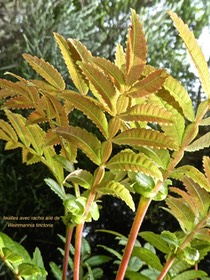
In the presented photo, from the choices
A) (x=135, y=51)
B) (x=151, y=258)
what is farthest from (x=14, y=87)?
(x=151, y=258)

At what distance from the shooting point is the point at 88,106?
0.41m

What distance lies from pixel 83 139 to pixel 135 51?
10cm

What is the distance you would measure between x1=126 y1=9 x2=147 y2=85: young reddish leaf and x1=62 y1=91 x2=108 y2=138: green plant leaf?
4 centimetres

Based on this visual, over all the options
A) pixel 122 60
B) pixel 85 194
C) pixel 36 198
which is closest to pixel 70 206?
pixel 85 194

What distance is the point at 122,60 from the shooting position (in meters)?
0.46

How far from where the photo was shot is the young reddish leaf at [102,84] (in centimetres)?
38

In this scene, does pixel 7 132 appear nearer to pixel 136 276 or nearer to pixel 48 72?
pixel 48 72

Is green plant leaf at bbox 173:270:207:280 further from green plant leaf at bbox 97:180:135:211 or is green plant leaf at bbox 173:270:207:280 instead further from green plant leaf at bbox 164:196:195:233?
green plant leaf at bbox 97:180:135:211

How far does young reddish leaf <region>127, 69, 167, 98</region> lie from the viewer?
367mm

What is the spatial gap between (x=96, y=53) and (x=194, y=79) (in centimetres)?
26

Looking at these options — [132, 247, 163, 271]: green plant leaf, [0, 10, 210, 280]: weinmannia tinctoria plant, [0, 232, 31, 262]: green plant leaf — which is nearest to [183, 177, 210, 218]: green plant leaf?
[0, 10, 210, 280]: weinmannia tinctoria plant

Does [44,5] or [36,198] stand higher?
[44,5]

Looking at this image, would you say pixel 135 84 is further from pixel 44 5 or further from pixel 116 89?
pixel 44 5

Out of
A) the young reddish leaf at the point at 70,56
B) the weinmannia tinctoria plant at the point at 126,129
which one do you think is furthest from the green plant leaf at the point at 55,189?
the young reddish leaf at the point at 70,56
